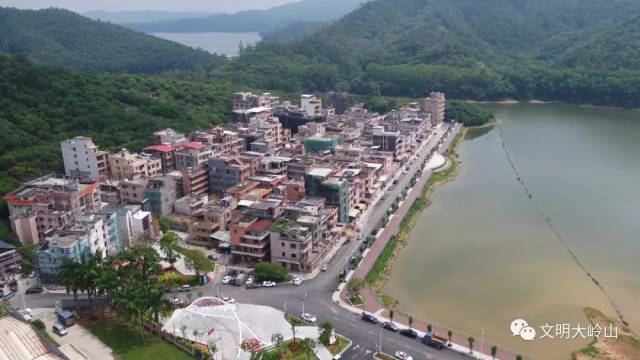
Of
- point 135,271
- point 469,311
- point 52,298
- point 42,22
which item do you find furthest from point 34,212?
point 42,22

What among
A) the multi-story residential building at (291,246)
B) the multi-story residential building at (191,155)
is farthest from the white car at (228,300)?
the multi-story residential building at (191,155)

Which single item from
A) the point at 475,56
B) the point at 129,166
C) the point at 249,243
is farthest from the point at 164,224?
the point at 475,56

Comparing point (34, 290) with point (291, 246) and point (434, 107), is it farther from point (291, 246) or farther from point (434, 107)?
point (434, 107)

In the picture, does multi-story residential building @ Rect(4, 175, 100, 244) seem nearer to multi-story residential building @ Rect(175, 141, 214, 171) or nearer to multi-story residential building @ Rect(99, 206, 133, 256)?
multi-story residential building @ Rect(99, 206, 133, 256)

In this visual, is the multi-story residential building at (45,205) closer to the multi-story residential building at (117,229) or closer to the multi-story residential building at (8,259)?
the multi-story residential building at (117,229)

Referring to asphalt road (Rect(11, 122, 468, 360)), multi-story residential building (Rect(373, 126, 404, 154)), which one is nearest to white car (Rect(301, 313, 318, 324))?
asphalt road (Rect(11, 122, 468, 360))

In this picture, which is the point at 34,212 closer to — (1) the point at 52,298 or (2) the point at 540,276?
(1) the point at 52,298
